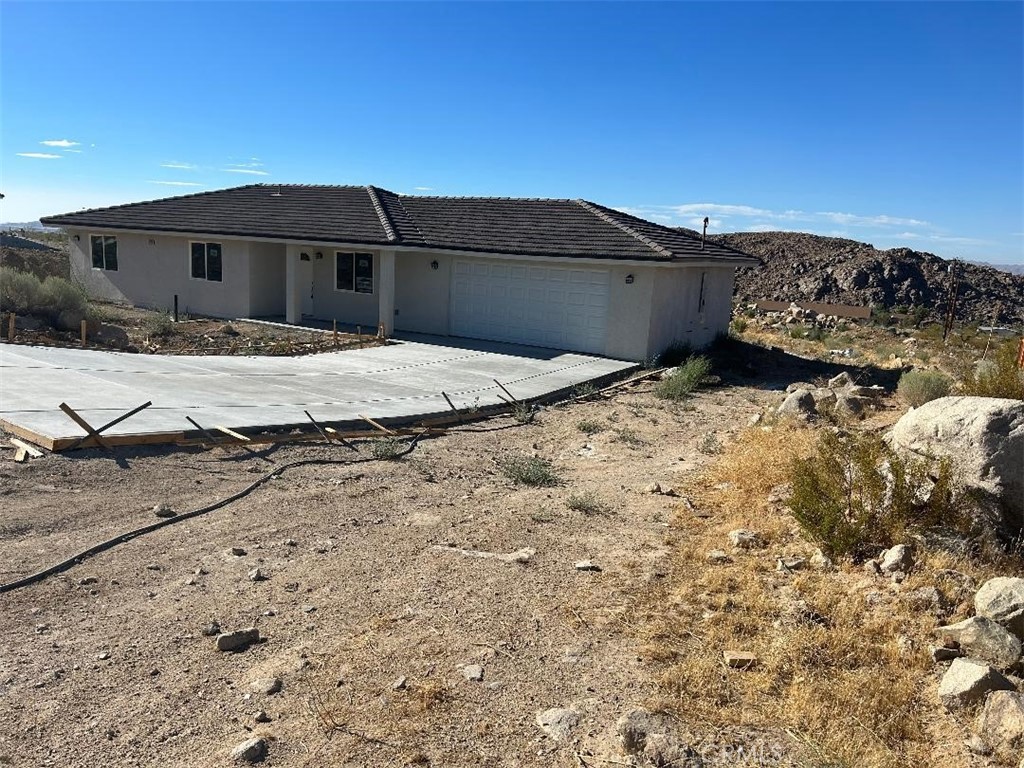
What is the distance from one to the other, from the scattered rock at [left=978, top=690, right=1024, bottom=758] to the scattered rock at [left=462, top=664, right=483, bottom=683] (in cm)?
279

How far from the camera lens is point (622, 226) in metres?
21.3

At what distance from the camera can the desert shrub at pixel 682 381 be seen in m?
16.3

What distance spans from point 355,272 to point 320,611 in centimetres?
1943

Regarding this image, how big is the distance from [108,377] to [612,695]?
10.7 meters

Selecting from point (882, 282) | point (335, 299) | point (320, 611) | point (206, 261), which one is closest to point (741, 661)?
point (320, 611)

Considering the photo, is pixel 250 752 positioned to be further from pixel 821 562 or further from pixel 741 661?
pixel 821 562

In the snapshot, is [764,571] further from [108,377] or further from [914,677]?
[108,377]

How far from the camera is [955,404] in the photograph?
24.2ft

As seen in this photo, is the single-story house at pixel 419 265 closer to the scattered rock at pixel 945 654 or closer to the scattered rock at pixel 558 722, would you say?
the scattered rock at pixel 945 654

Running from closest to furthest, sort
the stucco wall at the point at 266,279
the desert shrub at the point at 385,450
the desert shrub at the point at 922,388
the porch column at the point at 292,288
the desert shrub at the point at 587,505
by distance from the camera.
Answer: the desert shrub at the point at 587,505
the desert shrub at the point at 385,450
the desert shrub at the point at 922,388
the porch column at the point at 292,288
the stucco wall at the point at 266,279

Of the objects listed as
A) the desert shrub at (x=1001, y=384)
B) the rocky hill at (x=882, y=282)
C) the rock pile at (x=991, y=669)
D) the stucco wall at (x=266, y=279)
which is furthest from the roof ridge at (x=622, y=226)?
the rocky hill at (x=882, y=282)

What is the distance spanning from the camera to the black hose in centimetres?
589

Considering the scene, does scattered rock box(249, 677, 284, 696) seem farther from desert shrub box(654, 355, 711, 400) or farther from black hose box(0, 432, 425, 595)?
desert shrub box(654, 355, 711, 400)

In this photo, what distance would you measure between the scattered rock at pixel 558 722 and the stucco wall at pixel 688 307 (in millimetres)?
15783
